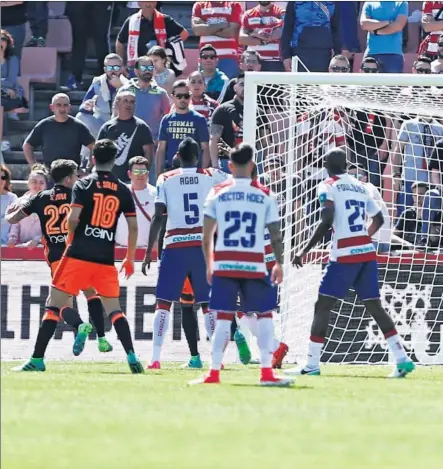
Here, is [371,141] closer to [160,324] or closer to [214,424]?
[160,324]

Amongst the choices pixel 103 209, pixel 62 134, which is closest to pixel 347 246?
pixel 103 209

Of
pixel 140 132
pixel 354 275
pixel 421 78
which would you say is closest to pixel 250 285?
pixel 354 275

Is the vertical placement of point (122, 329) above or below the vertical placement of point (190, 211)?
below

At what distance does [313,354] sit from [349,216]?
4.18 feet

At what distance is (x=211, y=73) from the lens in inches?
726

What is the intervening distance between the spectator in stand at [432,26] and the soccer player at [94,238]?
7746 millimetres

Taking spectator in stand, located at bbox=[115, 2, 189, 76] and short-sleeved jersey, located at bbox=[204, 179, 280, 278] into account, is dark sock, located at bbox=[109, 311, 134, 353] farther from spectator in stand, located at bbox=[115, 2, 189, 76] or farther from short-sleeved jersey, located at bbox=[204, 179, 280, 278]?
spectator in stand, located at bbox=[115, 2, 189, 76]

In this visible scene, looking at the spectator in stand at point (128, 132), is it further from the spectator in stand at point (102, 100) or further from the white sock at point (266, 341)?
the white sock at point (266, 341)

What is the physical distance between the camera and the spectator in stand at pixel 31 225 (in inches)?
638

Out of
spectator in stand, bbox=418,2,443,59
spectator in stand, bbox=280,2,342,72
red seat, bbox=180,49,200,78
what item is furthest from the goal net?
red seat, bbox=180,49,200,78

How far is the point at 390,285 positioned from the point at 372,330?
541mm

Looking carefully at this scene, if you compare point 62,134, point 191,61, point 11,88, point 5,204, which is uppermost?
point 191,61

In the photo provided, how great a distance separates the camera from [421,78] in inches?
566

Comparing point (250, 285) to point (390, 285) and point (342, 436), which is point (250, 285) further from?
point (390, 285)
